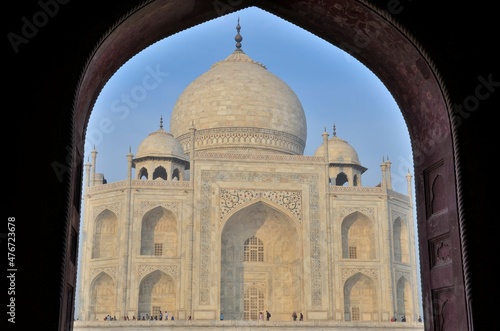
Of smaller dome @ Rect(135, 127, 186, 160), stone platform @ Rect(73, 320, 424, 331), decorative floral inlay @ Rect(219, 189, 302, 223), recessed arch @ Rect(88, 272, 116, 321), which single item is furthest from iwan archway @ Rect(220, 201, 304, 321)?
smaller dome @ Rect(135, 127, 186, 160)

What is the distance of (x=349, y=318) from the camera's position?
2417cm

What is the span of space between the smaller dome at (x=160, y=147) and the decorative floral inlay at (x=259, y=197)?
3.77 meters

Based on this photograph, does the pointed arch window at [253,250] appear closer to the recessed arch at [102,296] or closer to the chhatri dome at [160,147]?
the chhatri dome at [160,147]

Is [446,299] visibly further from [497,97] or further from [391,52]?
[391,52]

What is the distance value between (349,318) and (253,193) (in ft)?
17.6

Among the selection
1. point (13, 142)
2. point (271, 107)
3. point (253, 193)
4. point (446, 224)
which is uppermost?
point (271, 107)

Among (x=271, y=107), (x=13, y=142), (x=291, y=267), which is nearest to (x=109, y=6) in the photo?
(x=13, y=142)

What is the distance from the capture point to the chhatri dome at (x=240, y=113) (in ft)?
91.8

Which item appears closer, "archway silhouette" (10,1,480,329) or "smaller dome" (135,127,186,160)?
"archway silhouette" (10,1,480,329)

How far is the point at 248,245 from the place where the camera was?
1003 inches

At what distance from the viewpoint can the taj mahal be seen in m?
23.5

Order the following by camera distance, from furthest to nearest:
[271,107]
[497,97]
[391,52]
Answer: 1. [271,107]
2. [391,52]
3. [497,97]

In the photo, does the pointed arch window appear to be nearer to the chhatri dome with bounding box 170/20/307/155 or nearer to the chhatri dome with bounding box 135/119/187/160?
the chhatri dome with bounding box 170/20/307/155

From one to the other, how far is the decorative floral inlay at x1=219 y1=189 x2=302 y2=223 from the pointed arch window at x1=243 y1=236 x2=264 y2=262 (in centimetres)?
212
